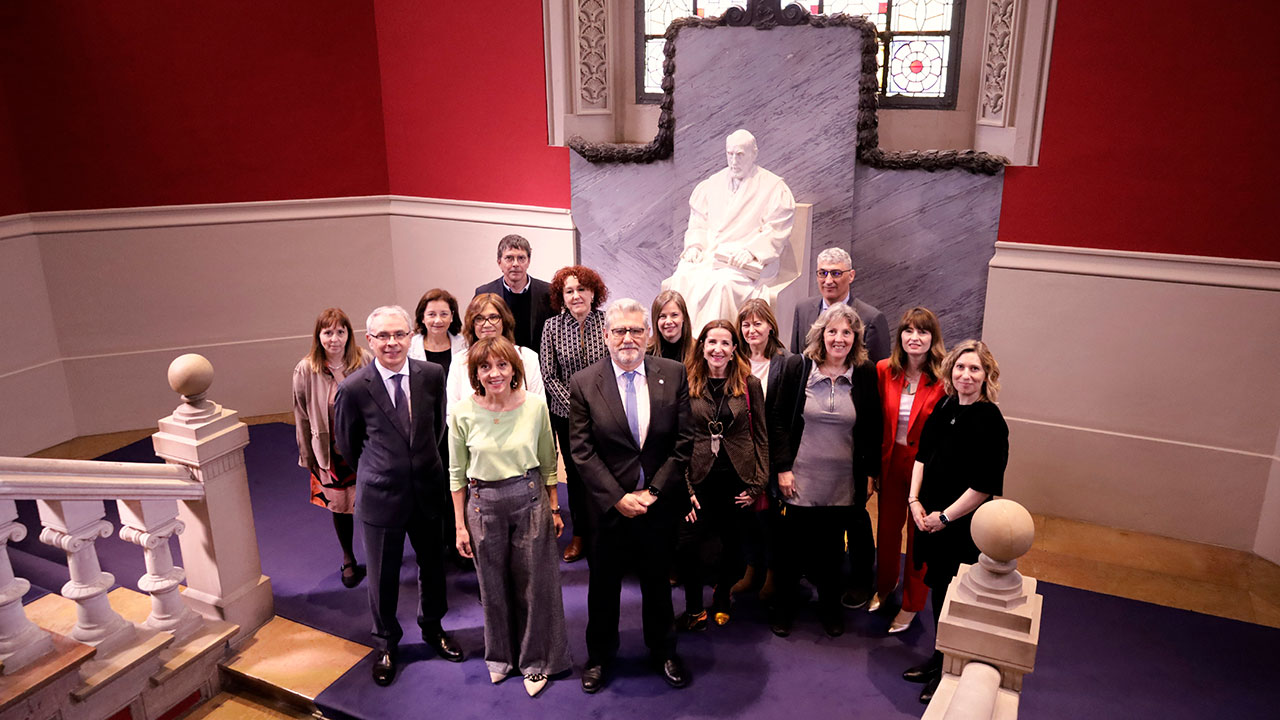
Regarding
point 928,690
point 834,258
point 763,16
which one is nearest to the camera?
point 928,690

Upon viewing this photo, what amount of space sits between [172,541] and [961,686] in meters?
4.27

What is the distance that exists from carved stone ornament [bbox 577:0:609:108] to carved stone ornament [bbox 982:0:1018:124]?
9.25 feet

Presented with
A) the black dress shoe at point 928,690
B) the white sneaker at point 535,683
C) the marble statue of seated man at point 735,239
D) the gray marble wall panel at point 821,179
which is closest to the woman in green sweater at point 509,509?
the white sneaker at point 535,683

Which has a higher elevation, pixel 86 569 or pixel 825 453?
pixel 825 453

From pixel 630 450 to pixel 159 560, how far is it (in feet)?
6.77

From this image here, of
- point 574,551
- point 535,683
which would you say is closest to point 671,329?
point 574,551

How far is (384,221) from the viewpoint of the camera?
7.57m

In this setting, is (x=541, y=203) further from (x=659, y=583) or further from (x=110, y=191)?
(x=659, y=583)

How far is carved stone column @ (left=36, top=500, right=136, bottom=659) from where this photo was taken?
3.45m

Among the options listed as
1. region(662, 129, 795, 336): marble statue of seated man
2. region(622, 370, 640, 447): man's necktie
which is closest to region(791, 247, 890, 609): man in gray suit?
region(662, 129, 795, 336): marble statue of seated man

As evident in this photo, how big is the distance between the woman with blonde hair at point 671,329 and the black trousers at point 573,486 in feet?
2.50

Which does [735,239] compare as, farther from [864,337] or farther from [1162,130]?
[1162,130]

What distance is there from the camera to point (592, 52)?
6961mm

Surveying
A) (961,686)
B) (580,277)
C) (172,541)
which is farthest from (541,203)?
(961,686)
